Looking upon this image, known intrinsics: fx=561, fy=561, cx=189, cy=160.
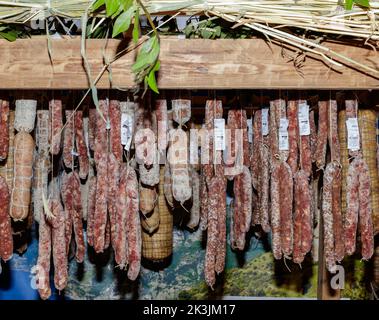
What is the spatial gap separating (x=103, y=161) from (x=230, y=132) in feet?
2.80

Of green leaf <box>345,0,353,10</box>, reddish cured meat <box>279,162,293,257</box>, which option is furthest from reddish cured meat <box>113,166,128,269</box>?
green leaf <box>345,0,353,10</box>

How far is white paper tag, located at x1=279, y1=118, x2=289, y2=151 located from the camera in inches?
131

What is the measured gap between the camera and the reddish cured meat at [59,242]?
3.28 m

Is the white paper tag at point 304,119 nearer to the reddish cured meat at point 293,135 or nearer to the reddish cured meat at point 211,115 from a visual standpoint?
the reddish cured meat at point 293,135

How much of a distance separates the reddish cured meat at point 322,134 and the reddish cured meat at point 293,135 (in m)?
0.16

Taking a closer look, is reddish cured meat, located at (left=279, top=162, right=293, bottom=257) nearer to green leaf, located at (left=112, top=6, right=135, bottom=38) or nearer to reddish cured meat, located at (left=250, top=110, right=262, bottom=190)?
reddish cured meat, located at (left=250, top=110, right=262, bottom=190)

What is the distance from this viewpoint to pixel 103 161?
3.27 meters

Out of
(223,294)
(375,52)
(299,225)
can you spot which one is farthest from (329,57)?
(223,294)

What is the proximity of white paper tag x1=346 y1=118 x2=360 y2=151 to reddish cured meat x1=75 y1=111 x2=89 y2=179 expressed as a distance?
164 cm

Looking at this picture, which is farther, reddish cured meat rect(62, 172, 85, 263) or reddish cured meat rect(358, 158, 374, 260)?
reddish cured meat rect(62, 172, 85, 263)

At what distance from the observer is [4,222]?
3.24 metres

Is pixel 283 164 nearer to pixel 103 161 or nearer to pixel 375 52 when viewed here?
pixel 375 52

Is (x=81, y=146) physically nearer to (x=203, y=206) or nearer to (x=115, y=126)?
(x=115, y=126)

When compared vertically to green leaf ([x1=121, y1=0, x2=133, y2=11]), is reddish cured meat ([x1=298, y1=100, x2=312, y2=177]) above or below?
below
